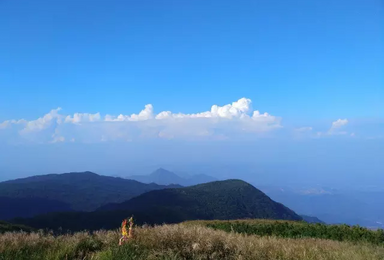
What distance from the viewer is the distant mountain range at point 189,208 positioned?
95.5 m

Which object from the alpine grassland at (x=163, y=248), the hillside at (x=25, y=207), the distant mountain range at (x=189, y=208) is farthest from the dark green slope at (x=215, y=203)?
the alpine grassland at (x=163, y=248)

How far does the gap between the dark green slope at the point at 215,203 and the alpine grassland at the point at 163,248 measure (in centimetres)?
11434

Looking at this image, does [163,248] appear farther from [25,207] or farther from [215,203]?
[25,207]

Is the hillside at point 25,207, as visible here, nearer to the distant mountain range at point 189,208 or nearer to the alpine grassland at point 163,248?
the distant mountain range at point 189,208

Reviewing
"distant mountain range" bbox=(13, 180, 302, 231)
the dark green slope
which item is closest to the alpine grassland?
"distant mountain range" bbox=(13, 180, 302, 231)

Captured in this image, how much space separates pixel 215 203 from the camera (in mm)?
141625

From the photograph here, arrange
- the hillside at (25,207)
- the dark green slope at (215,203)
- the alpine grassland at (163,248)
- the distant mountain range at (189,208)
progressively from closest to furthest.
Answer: the alpine grassland at (163,248)
the distant mountain range at (189,208)
the dark green slope at (215,203)
the hillside at (25,207)

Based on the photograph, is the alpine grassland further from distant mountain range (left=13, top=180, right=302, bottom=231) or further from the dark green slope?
the dark green slope

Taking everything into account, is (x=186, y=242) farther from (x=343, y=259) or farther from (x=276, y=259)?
(x=343, y=259)

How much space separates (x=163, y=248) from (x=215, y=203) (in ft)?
456

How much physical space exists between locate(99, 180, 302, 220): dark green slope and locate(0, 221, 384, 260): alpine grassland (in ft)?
375

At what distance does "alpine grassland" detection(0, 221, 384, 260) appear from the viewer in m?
6.23

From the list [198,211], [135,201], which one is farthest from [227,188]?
[135,201]

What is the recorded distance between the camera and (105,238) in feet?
24.6
